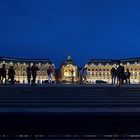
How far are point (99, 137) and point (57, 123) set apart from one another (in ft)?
3.38

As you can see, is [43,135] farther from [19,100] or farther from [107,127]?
[19,100]

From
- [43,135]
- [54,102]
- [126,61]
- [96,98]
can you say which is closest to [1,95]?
[54,102]

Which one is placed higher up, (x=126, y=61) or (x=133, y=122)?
(x=126, y=61)

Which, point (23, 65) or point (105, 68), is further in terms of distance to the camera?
point (105, 68)

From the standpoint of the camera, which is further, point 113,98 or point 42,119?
point 113,98

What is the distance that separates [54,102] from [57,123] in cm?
1055

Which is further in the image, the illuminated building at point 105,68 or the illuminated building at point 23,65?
the illuminated building at point 105,68

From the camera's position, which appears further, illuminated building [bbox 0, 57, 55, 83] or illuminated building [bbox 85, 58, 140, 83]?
illuminated building [bbox 85, 58, 140, 83]

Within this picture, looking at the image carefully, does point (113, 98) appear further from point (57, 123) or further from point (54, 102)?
point (57, 123)

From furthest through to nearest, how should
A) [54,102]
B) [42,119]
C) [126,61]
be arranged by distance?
[126,61], [54,102], [42,119]

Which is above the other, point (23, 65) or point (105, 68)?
point (23, 65)

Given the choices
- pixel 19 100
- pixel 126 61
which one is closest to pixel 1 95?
pixel 19 100

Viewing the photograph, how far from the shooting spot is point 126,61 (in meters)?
188

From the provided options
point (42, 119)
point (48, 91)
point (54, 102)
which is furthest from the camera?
point (48, 91)
